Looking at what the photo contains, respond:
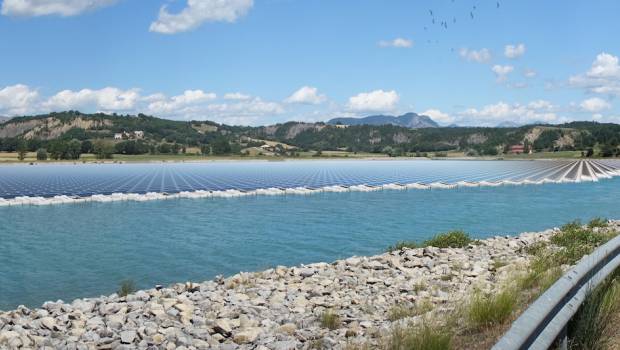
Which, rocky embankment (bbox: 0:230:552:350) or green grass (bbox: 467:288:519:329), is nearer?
green grass (bbox: 467:288:519:329)

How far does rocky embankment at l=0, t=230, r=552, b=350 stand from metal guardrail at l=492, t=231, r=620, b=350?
2912 mm

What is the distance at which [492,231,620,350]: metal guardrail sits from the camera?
4686 millimetres

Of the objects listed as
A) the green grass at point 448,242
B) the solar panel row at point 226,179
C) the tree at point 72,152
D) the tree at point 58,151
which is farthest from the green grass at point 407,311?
the tree at point 72,152

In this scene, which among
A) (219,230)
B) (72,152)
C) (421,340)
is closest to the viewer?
(421,340)

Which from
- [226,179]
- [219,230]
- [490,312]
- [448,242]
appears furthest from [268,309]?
[226,179]

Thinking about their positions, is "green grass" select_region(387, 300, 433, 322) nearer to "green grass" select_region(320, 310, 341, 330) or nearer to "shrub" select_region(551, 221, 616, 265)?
"green grass" select_region(320, 310, 341, 330)

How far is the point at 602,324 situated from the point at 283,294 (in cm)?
798

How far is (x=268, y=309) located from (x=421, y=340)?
18.7 ft

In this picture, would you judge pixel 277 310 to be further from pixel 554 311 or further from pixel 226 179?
pixel 226 179

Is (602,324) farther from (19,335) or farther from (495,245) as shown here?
(495,245)

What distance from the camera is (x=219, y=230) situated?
1378 inches

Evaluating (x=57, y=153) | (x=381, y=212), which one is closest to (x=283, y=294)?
(x=381, y=212)

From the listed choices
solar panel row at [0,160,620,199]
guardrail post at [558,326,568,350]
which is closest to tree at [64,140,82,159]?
solar panel row at [0,160,620,199]

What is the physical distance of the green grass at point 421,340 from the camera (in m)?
6.14
